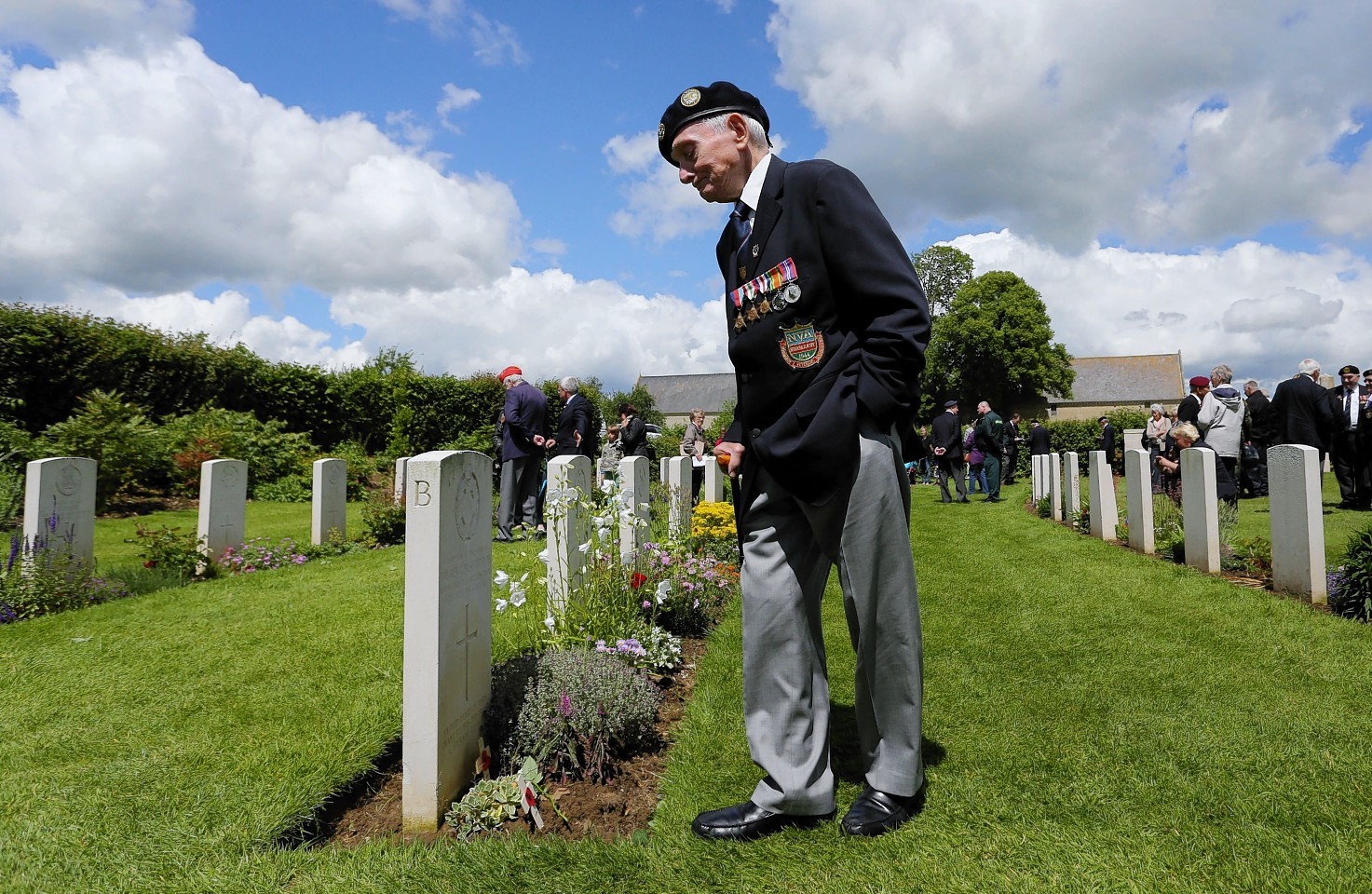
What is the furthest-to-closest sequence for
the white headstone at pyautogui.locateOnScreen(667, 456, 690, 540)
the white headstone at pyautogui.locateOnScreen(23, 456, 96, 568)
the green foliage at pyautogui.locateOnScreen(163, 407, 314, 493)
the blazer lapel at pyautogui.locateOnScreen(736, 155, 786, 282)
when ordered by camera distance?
the green foliage at pyautogui.locateOnScreen(163, 407, 314, 493)
the white headstone at pyautogui.locateOnScreen(667, 456, 690, 540)
the white headstone at pyautogui.locateOnScreen(23, 456, 96, 568)
the blazer lapel at pyautogui.locateOnScreen(736, 155, 786, 282)

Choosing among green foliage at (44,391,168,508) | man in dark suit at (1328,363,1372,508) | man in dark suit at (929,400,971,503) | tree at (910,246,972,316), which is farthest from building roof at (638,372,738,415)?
man in dark suit at (1328,363,1372,508)

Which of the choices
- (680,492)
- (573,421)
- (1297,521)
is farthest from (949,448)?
(1297,521)

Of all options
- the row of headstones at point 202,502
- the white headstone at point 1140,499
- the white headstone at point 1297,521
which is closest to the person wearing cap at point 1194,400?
the white headstone at point 1140,499

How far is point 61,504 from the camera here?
614 cm

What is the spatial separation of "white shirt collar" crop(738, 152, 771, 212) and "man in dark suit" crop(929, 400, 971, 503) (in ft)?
39.2

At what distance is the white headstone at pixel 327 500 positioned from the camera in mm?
9148

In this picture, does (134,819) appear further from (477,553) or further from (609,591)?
(609,591)

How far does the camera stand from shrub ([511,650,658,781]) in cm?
296

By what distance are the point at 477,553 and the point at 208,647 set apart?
266cm

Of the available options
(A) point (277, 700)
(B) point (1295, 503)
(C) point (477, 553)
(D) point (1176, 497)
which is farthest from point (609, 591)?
(D) point (1176, 497)

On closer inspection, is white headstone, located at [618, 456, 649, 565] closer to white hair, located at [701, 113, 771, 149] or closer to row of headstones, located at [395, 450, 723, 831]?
row of headstones, located at [395, 450, 723, 831]

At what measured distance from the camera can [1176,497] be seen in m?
9.20

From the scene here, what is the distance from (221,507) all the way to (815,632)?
7.11m

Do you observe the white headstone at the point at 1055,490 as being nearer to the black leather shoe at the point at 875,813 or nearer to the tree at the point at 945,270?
the black leather shoe at the point at 875,813
